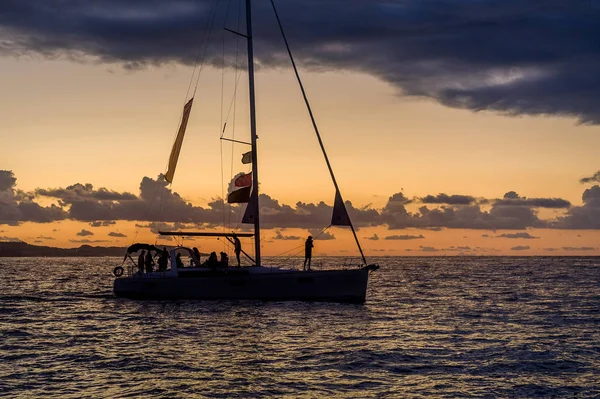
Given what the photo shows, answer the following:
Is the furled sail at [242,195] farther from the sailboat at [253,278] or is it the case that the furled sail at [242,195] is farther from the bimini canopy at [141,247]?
the bimini canopy at [141,247]

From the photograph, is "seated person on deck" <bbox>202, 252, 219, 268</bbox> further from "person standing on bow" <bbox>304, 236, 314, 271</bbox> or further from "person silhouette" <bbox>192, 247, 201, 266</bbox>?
"person standing on bow" <bbox>304, 236, 314, 271</bbox>

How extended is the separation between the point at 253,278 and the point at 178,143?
11192 mm

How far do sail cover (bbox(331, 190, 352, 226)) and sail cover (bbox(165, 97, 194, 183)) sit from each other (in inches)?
462

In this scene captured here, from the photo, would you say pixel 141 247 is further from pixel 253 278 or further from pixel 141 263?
pixel 253 278

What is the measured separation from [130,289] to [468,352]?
26.9 metres

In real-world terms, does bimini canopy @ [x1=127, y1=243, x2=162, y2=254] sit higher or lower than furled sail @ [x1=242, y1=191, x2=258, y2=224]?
lower

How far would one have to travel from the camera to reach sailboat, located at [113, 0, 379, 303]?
4259 centimetres

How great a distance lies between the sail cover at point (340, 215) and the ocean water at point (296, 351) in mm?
4812

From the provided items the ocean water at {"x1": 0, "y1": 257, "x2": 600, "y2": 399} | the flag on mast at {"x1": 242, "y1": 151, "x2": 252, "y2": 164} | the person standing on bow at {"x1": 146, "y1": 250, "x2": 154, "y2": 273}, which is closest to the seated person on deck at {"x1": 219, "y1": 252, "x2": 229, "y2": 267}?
the ocean water at {"x1": 0, "y1": 257, "x2": 600, "y2": 399}

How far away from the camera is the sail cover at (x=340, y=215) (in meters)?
42.7

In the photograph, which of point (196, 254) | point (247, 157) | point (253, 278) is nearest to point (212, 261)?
point (196, 254)

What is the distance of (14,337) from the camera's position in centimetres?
3172

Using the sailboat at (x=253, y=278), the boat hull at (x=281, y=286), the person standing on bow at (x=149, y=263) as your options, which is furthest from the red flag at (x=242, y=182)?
the person standing on bow at (x=149, y=263)

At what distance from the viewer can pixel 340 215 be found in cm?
4278
